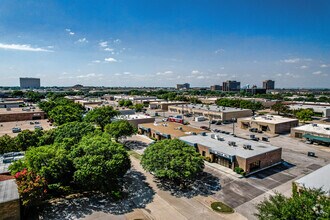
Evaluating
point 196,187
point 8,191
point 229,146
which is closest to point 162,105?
point 229,146

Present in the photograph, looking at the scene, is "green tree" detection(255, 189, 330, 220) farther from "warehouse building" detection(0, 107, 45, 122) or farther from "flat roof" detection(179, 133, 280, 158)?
"warehouse building" detection(0, 107, 45, 122)

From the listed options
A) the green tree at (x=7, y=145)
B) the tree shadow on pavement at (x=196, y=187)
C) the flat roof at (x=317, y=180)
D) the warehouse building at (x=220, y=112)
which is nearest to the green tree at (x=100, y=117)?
the green tree at (x=7, y=145)

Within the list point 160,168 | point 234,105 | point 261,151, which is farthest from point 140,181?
point 234,105

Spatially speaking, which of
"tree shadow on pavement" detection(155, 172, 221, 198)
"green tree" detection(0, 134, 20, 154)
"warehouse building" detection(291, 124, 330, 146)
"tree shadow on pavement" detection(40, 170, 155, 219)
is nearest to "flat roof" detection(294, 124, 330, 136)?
"warehouse building" detection(291, 124, 330, 146)

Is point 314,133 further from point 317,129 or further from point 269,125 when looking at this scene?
point 269,125

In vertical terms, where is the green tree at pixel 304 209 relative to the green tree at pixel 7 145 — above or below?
above

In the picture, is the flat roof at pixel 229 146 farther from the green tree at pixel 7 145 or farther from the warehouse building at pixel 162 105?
the warehouse building at pixel 162 105
